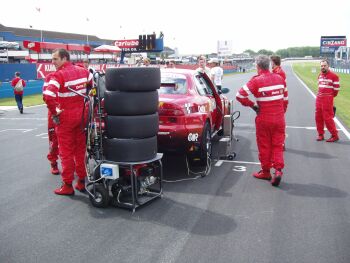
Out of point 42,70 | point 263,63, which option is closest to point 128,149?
point 263,63

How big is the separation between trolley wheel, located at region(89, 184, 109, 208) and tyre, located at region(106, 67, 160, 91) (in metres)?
1.27

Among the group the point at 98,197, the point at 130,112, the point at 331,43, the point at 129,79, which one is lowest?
the point at 98,197

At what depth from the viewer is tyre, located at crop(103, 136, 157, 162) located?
188 inches

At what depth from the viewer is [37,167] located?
23.1 feet

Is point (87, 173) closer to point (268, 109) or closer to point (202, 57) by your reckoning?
point (268, 109)

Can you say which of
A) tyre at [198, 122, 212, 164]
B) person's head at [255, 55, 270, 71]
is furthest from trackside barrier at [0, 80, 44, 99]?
person's head at [255, 55, 270, 71]

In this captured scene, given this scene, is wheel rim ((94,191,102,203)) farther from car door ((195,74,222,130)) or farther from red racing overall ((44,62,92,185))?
car door ((195,74,222,130))

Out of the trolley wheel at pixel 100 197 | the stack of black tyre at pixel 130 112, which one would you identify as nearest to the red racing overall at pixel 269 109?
the stack of black tyre at pixel 130 112

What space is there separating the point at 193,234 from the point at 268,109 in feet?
8.72

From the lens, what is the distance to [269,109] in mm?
5984

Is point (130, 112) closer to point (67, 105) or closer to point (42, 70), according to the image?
point (67, 105)

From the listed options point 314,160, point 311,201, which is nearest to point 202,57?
point 314,160

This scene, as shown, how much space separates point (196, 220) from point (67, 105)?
90.9 inches

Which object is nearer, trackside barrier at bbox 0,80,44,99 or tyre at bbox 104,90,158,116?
tyre at bbox 104,90,158,116
